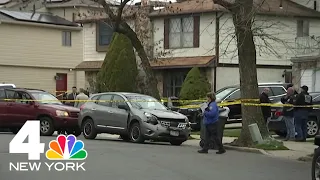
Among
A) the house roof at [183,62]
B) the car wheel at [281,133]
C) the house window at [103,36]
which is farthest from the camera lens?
the house window at [103,36]

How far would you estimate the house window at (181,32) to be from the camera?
103 feet

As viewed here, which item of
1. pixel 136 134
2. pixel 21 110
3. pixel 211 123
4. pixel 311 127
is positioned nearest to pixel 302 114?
pixel 311 127

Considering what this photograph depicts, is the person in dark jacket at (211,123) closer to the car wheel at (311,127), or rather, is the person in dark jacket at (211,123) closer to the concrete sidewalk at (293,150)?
the concrete sidewalk at (293,150)

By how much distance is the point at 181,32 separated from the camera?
32094mm

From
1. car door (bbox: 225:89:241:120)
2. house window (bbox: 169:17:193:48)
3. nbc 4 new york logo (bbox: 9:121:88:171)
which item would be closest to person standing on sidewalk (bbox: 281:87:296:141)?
car door (bbox: 225:89:241:120)

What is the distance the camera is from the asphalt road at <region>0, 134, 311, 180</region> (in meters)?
11.5

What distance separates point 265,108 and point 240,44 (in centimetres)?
362

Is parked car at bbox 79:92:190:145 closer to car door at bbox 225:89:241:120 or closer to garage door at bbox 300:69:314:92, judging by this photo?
car door at bbox 225:89:241:120

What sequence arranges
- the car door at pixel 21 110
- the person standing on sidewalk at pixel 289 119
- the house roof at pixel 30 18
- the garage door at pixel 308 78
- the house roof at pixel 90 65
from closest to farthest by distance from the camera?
the person standing on sidewalk at pixel 289 119 → the car door at pixel 21 110 → the garage door at pixel 308 78 → the house roof at pixel 90 65 → the house roof at pixel 30 18

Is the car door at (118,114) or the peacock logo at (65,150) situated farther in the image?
the car door at (118,114)

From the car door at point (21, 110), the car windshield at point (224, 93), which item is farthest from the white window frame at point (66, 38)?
the car windshield at point (224, 93)

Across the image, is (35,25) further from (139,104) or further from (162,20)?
(139,104)

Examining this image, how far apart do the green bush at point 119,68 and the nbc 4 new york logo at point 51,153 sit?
15271mm

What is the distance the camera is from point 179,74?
32500 mm
